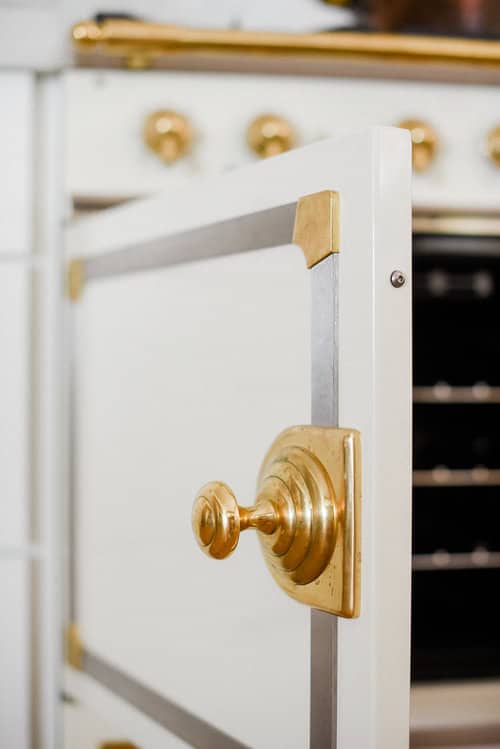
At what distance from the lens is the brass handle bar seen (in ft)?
3.33

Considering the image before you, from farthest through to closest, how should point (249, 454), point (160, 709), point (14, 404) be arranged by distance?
point (14, 404), point (160, 709), point (249, 454)

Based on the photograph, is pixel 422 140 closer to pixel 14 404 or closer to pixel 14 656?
pixel 14 404

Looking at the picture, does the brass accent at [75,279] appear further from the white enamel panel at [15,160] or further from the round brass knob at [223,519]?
the round brass knob at [223,519]

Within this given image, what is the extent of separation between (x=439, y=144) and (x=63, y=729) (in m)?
0.88

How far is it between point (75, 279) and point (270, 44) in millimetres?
369

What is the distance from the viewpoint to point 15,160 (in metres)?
1.12

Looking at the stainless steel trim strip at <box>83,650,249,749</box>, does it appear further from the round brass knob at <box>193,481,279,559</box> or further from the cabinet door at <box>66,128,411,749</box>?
the round brass knob at <box>193,481,279,559</box>

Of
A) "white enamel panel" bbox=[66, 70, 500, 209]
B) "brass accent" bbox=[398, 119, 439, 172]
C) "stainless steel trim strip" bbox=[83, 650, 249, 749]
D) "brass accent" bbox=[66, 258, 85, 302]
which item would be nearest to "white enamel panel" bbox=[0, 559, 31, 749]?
"stainless steel trim strip" bbox=[83, 650, 249, 749]

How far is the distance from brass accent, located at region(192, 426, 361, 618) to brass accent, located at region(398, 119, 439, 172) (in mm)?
512

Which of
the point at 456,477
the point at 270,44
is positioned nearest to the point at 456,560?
the point at 456,477

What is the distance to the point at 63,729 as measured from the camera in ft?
A: 3.69

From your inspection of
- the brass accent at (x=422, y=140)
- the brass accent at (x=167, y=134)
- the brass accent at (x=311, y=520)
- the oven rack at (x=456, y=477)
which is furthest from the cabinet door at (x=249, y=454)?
the oven rack at (x=456, y=477)

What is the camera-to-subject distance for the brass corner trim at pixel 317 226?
2.25 feet

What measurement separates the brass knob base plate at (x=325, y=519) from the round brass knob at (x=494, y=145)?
565 millimetres
